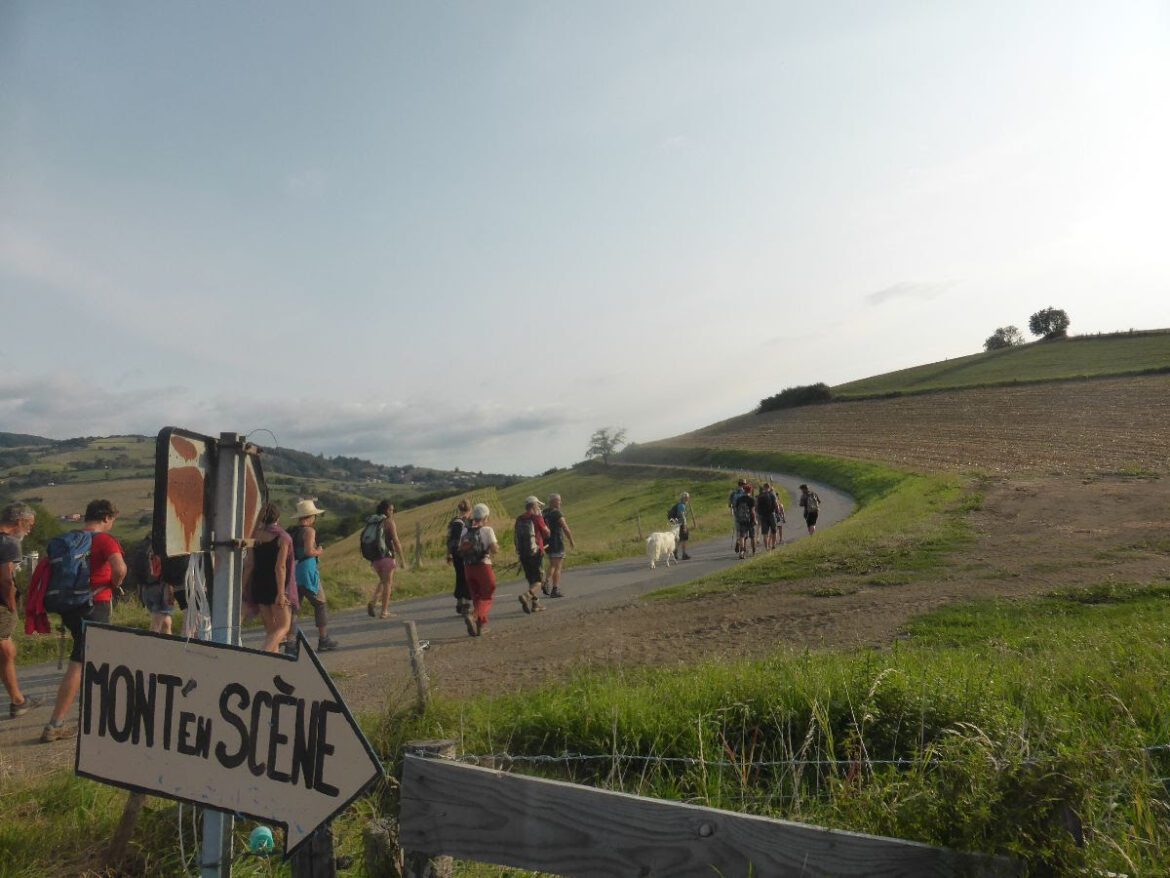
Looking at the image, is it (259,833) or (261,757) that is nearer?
(261,757)

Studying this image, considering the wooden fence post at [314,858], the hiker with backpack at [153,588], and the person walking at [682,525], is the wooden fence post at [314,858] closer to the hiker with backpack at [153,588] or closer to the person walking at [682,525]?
the hiker with backpack at [153,588]

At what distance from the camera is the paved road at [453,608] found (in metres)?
9.95

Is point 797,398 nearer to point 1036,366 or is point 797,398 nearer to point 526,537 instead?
point 1036,366

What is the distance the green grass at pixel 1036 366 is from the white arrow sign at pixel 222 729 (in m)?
68.2

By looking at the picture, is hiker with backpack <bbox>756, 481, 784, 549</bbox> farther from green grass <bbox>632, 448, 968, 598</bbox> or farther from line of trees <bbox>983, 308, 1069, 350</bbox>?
line of trees <bbox>983, 308, 1069, 350</bbox>

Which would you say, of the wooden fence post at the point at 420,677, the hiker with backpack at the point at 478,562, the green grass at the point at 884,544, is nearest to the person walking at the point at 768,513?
the green grass at the point at 884,544

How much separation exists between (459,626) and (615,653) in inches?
165

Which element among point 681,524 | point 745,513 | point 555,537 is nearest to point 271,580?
point 555,537

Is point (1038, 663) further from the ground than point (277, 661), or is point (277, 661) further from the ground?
point (277, 661)

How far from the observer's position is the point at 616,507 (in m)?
51.4

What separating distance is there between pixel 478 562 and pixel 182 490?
8.15 meters

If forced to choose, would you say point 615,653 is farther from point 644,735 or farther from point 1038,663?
point 1038,663

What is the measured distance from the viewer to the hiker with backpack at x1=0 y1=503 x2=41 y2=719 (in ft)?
24.8

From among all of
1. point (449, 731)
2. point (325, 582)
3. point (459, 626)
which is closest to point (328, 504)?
point (325, 582)
